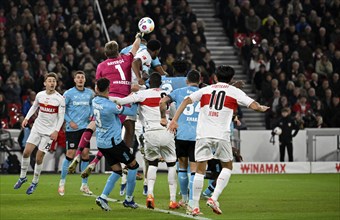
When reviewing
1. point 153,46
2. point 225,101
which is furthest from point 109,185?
point 153,46

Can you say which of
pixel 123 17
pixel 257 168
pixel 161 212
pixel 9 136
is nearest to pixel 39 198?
pixel 161 212

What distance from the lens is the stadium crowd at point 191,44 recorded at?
30734 millimetres

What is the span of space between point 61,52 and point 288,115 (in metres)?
8.19

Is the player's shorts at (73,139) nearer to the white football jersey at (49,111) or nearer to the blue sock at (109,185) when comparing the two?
the white football jersey at (49,111)

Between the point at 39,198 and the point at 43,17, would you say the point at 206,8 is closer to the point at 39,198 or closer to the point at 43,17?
the point at 43,17

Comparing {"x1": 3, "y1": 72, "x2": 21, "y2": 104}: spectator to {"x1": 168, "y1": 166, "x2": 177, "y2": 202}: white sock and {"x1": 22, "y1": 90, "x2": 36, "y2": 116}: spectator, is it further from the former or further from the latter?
{"x1": 168, "y1": 166, "x2": 177, "y2": 202}: white sock

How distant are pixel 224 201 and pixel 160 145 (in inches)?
106

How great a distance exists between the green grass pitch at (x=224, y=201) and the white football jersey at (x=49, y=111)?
1507mm

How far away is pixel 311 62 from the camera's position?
3569 cm

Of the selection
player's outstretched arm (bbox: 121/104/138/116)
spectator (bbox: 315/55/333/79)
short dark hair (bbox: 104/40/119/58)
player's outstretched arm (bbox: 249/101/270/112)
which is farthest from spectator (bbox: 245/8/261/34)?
player's outstretched arm (bbox: 249/101/270/112)

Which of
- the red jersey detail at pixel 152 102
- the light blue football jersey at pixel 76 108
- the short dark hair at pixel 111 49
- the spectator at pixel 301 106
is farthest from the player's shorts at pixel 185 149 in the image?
the spectator at pixel 301 106

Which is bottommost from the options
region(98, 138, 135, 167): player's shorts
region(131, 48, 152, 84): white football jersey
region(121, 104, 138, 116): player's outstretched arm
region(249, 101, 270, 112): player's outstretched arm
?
region(98, 138, 135, 167): player's shorts

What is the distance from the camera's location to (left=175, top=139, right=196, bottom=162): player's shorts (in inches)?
665

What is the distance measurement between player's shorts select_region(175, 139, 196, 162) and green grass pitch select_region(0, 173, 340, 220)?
102cm
